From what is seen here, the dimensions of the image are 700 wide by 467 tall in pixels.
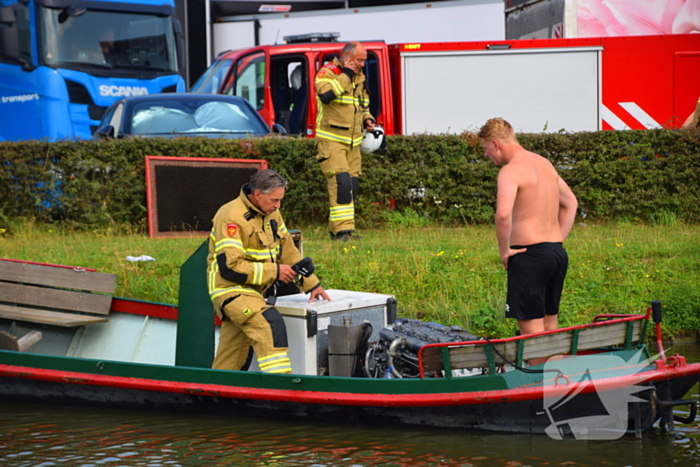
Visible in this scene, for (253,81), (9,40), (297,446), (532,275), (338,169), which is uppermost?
(9,40)

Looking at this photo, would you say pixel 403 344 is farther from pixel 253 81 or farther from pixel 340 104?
pixel 253 81

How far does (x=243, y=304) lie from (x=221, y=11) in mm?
14121

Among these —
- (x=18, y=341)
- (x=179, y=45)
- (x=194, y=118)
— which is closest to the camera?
(x=18, y=341)

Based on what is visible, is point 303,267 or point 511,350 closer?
point 511,350

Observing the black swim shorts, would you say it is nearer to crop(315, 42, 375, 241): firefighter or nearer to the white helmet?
crop(315, 42, 375, 241): firefighter

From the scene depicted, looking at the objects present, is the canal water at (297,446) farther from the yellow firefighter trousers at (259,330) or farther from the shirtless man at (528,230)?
the shirtless man at (528,230)

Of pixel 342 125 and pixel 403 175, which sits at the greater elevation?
pixel 342 125

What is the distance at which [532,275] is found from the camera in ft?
19.4

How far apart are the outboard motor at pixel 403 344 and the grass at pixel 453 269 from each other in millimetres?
1996

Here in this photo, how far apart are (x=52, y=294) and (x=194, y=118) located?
4851 millimetres

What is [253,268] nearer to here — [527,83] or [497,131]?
[497,131]

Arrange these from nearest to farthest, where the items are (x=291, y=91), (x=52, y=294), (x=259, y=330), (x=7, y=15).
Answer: (x=259, y=330) < (x=52, y=294) < (x=291, y=91) < (x=7, y=15)

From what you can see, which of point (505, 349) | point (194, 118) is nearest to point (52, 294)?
point (505, 349)

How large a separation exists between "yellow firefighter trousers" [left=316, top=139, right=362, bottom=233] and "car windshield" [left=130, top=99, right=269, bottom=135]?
2258 millimetres
